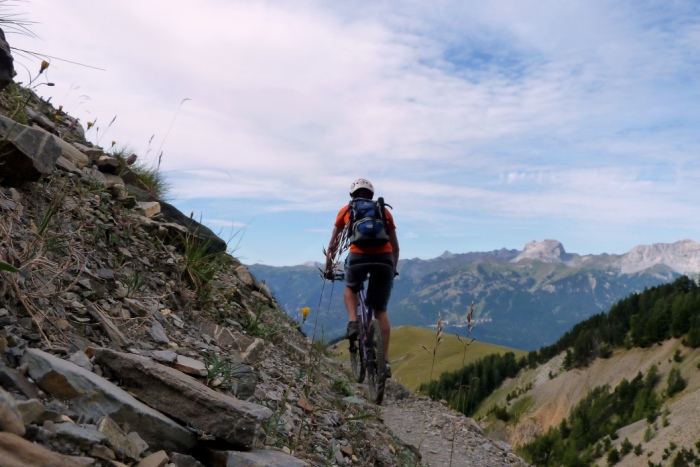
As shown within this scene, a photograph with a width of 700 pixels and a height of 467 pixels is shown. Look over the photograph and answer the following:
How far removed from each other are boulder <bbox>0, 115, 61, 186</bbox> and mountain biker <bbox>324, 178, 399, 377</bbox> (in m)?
3.73

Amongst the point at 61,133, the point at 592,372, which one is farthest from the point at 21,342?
the point at 592,372

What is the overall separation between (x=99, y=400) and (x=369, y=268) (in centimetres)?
522

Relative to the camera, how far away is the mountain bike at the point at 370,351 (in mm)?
7184

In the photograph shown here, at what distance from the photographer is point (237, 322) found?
22.1 feet

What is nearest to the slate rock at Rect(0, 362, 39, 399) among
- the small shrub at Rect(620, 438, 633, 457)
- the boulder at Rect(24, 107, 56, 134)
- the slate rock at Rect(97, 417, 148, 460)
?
the slate rock at Rect(97, 417, 148, 460)

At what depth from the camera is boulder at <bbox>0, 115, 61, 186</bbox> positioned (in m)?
4.61

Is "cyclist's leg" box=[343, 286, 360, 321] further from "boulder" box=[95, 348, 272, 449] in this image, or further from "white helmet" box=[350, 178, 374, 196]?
"boulder" box=[95, 348, 272, 449]

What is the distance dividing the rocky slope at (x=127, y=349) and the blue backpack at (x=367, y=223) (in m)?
1.80

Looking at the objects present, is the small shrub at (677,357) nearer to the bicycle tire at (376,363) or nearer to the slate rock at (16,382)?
the bicycle tire at (376,363)

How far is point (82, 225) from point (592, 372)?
5499 inches

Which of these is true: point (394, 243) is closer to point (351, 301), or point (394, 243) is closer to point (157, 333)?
point (351, 301)

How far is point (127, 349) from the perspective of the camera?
4.00m

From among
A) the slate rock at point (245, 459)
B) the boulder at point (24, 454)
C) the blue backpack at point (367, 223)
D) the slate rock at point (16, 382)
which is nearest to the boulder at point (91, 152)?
the blue backpack at point (367, 223)

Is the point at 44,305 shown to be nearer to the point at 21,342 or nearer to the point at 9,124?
the point at 21,342
